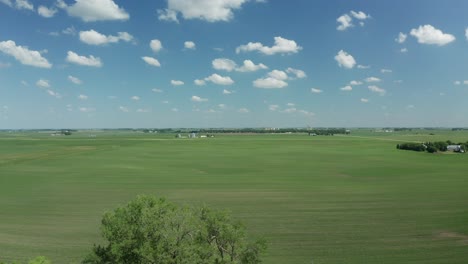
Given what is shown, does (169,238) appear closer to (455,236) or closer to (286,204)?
(455,236)

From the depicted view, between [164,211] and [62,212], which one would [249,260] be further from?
[62,212]

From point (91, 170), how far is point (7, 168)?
19.4 metres

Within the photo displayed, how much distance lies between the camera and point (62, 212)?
45.9 meters

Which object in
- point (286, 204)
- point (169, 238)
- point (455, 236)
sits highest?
point (169, 238)

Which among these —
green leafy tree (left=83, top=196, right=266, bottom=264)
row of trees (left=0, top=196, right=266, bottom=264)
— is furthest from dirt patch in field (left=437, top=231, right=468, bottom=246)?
green leafy tree (left=83, top=196, right=266, bottom=264)

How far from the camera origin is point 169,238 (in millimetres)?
22875

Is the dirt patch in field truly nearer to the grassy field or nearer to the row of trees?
the grassy field

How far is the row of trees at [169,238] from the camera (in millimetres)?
22562

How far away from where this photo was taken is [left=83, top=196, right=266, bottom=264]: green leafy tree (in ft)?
74.0

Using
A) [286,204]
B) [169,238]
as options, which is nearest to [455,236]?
[286,204]

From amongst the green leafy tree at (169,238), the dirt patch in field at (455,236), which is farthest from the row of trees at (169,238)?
the dirt patch in field at (455,236)

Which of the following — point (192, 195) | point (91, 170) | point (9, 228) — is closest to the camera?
point (9, 228)

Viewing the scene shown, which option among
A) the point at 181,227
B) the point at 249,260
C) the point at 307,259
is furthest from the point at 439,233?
the point at 181,227

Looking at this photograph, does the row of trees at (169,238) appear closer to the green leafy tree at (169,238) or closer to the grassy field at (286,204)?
the green leafy tree at (169,238)
